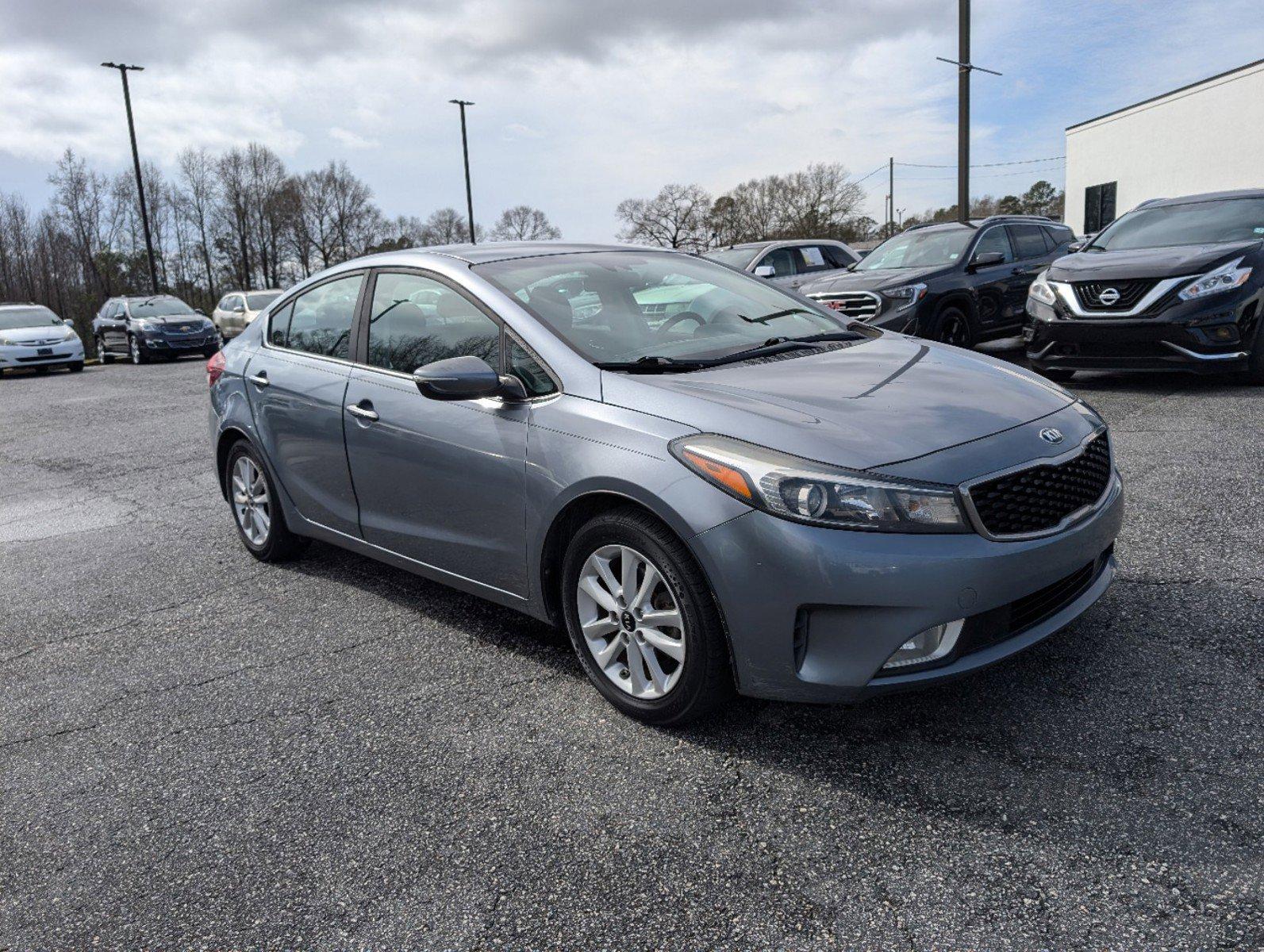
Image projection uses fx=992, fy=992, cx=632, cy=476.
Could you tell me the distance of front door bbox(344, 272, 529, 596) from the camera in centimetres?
346

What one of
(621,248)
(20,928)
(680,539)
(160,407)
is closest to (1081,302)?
(621,248)

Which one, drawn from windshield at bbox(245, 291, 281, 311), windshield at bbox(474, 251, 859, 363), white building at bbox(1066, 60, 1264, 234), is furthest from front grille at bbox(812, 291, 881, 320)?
windshield at bbox(245, 291, 281, 311)

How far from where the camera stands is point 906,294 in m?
9.98

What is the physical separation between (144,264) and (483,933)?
63.5 meters

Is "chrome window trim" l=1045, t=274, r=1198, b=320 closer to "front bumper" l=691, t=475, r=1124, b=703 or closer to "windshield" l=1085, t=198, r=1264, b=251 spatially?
"windshield" l=1085, t=198, r=1264, b=251

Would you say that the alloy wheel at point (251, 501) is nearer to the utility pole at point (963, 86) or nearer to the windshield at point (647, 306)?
the windshield at point (647, 306)

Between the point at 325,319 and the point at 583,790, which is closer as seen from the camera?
the point at 583,790

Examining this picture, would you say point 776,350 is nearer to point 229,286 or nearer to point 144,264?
point 144,264

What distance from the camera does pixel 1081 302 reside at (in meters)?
8.30

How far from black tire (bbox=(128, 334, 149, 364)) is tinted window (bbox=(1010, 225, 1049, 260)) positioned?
1938 centimetres

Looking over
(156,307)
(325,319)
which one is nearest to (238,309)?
(156,307)

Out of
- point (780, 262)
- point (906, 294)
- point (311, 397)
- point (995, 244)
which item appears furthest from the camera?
point (780, 262)

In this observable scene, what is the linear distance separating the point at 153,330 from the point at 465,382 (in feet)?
72.9

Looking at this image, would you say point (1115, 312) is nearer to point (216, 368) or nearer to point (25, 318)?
point (216, 368)
